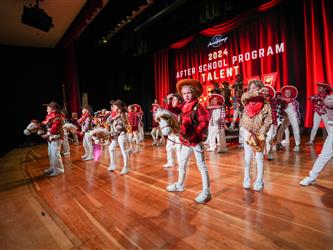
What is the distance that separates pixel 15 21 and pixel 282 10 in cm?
1014

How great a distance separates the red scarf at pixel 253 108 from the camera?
3.09 meters

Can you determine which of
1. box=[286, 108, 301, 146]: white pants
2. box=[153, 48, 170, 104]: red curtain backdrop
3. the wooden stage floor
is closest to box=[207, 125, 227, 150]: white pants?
the wooden stage floor

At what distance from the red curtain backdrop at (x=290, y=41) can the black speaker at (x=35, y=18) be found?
665 cm

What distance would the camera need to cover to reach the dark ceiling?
6.76 m

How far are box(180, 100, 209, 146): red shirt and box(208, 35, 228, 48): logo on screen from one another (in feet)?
26.9

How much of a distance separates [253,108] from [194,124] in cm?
92

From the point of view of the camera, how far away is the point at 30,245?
2.29 metres

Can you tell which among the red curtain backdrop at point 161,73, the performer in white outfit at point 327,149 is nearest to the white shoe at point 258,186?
the performer in white outfit at point 327,149

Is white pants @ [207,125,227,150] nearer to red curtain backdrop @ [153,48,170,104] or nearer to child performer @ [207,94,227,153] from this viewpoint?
child performer @ [207,94,227,153]

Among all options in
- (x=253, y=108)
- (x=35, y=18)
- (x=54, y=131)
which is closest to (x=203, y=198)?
(x=253, y=108)

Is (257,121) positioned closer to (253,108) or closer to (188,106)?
(253,108)

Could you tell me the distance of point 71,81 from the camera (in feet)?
38.0

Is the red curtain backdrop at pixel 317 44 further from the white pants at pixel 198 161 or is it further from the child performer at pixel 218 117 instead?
the white pants at pixel 198 161

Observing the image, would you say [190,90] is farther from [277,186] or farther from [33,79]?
[33,79]
